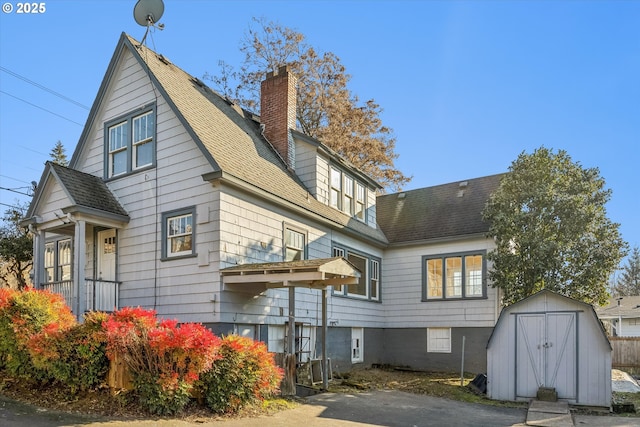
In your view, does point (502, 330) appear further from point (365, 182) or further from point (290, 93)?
point (290, 93)

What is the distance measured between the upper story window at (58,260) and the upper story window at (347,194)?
862cm

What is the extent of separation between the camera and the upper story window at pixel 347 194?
18156 mm

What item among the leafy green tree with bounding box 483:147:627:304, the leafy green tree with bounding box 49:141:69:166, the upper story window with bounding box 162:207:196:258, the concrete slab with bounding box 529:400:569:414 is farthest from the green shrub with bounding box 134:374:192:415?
the leafy green tree with bounding box 49:141:69:166

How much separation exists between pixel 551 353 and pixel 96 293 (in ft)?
38.7

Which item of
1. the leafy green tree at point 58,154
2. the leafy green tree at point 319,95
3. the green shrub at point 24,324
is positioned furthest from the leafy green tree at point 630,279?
the green shrub at point 24,324

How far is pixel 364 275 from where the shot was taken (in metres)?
19.2

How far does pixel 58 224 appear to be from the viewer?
44.4 feet

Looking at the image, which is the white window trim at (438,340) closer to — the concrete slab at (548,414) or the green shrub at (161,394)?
the concrete slab at (548,414)

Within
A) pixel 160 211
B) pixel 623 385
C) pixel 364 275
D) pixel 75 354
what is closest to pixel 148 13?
pixel 160 211

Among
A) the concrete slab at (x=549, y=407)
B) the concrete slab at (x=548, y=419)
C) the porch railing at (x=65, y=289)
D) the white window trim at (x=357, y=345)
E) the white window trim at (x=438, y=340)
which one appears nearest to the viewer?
the concrete slab at (x=548, y=419)

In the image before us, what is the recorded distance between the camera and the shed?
12.0 meters

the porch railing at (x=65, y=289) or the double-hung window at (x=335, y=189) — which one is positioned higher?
the double-hung window at (x=335, y=189)

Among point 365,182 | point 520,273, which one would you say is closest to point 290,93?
point 365,182

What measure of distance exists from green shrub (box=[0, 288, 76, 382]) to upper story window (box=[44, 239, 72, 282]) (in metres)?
5.72
